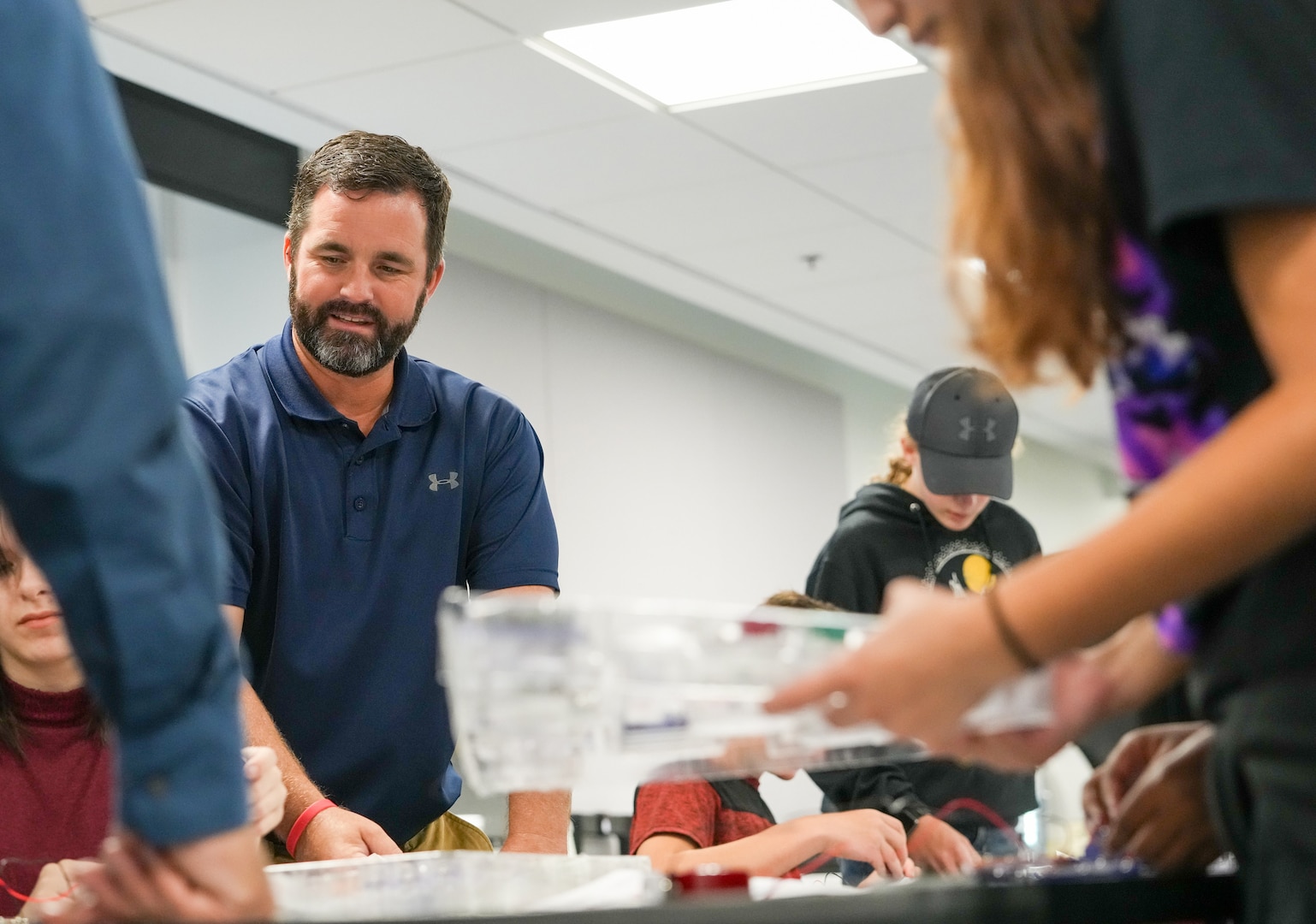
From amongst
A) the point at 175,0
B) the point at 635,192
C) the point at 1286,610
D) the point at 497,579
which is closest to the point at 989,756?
the point at 1286,610

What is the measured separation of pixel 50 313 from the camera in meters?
0.76

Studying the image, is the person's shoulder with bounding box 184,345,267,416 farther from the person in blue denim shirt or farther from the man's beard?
the person in blue denim shirt

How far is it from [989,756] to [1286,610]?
20 cm

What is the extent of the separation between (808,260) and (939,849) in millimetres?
3552

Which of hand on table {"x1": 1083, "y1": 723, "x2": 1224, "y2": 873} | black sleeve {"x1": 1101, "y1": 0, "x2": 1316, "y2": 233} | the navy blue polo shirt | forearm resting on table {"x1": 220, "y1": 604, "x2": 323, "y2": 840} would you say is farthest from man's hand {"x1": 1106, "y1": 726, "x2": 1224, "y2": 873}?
the navy blue polo shirt

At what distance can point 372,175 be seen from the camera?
2.07 metres

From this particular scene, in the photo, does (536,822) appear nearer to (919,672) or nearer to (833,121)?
(919,672)

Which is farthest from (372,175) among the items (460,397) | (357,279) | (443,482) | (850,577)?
(850,577)

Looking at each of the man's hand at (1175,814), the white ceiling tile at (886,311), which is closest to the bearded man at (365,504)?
the man's hand at (1175,814)

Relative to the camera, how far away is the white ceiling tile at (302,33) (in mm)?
3295

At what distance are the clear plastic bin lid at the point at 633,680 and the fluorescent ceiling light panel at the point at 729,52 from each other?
283 cm

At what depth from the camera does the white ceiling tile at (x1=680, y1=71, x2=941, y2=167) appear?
12.8 ft

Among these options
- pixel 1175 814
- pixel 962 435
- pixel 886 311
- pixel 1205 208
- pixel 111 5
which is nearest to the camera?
pixel 1205 208

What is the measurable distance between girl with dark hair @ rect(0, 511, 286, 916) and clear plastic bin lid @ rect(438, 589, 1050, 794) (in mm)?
1077
